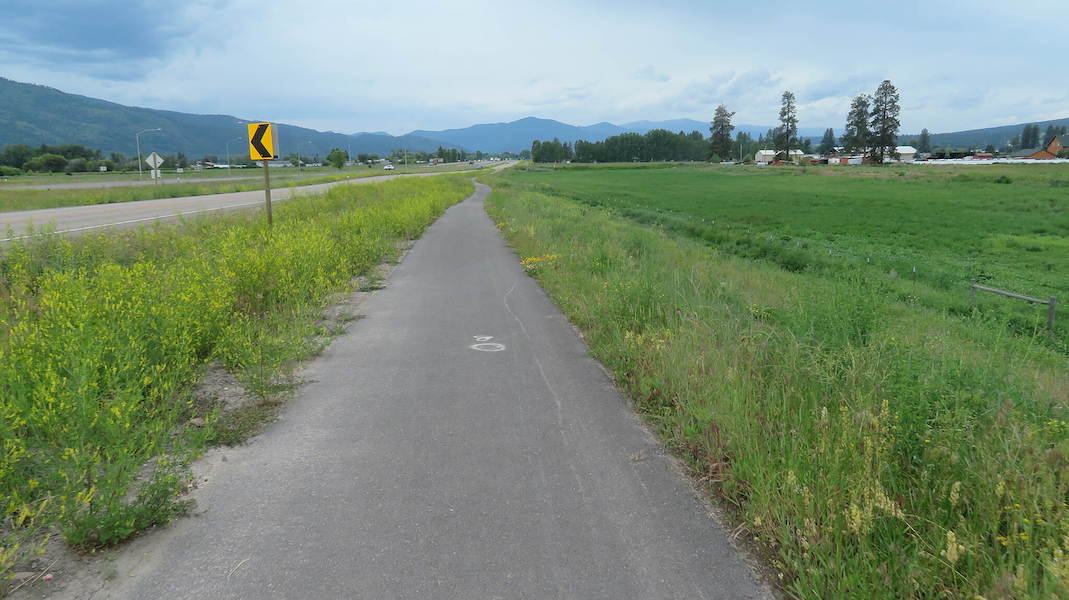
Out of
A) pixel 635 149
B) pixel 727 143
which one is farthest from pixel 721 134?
pixel 635 149

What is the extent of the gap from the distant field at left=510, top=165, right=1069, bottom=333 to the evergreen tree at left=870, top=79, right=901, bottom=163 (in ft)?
190

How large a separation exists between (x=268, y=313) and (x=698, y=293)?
222 inches

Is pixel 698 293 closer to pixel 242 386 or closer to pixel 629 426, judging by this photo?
pixel 629 426

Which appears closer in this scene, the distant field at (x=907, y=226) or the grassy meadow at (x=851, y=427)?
the grassy meadow at (x=851, y=427)

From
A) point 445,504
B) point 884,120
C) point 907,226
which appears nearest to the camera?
point 445,504

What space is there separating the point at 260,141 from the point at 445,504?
10.8 m

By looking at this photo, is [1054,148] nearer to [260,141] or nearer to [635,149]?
[635,149]

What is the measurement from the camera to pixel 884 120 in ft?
349

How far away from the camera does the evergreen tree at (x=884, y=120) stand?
347 feet

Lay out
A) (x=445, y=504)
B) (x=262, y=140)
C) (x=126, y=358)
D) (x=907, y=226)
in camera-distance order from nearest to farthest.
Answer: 1. (x=445, y=504)
2. (x=126, y=358)
3. (x=262, y=140)
4. (x=907, y=226)

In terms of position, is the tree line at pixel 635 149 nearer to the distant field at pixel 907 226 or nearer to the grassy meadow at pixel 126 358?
the distant field at pixel 907 226

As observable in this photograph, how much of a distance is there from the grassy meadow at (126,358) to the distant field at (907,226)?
43.9ft

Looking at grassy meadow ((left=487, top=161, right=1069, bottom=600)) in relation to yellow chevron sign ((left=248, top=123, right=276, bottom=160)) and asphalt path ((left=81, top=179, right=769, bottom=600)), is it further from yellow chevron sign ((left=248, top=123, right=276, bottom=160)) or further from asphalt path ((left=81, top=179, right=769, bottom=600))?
yellow chevron sign ((left=248, top=123, right=276, bottom=160))

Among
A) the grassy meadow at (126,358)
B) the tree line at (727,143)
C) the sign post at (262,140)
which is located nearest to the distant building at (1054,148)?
the tree line at (727,143)
